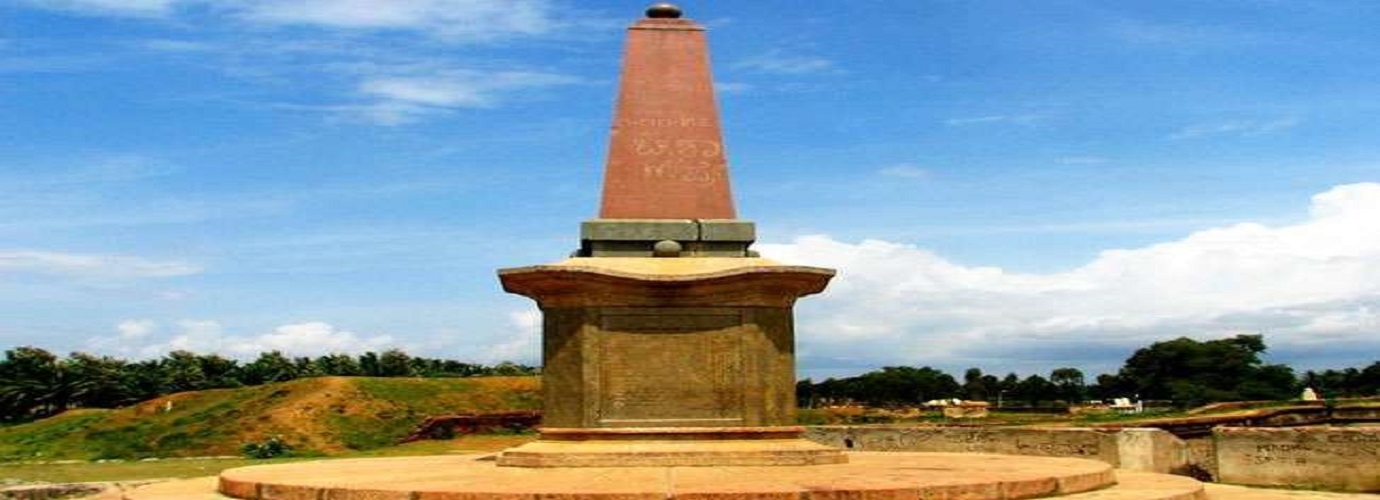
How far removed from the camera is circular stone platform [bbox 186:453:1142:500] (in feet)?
29.6

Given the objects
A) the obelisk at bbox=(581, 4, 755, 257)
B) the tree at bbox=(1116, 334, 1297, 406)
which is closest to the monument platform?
the obelisk at bbox=(581, 4, 755, 257)

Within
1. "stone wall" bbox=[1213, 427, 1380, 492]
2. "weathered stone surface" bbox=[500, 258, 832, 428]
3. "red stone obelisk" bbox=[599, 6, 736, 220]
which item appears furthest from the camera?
"stone wall" bbox=[1213, 427, 1380, 492]

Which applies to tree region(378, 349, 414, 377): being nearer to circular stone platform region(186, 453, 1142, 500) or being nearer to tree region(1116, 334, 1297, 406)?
tree region(1116, 334, 1297, 406)

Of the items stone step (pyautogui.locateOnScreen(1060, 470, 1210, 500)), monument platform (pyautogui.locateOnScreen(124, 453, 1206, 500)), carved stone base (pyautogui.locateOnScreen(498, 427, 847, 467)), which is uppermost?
carved stone base (pyautogui.locateOnScreen(498, 427, 847, 467))

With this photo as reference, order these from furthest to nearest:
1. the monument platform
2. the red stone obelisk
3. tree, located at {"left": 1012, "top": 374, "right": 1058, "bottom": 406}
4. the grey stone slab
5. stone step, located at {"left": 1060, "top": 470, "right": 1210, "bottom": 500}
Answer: tree, located at {"left": 1012, "top": 374, "right": 1058, "bottom": 406}
the red stone obelisk
the grey stone slab
stone step, located at {"left": 1060, "top": 470, "right": 1210, "bottom": 500}
the monument platform

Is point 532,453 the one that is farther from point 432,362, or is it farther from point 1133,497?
point 432,362

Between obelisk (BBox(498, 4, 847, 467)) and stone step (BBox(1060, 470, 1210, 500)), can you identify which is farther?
obelisk (BBox(498, 4, 847, 467))

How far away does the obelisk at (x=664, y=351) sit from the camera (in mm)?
11836

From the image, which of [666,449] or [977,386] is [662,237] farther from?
[977,386]

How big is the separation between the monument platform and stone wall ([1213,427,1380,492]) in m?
6.02

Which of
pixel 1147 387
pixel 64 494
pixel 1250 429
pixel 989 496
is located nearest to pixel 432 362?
pixel 1147 387

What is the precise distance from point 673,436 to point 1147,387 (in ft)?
193

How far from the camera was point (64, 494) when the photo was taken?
20266mm

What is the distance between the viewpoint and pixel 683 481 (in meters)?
9.82
